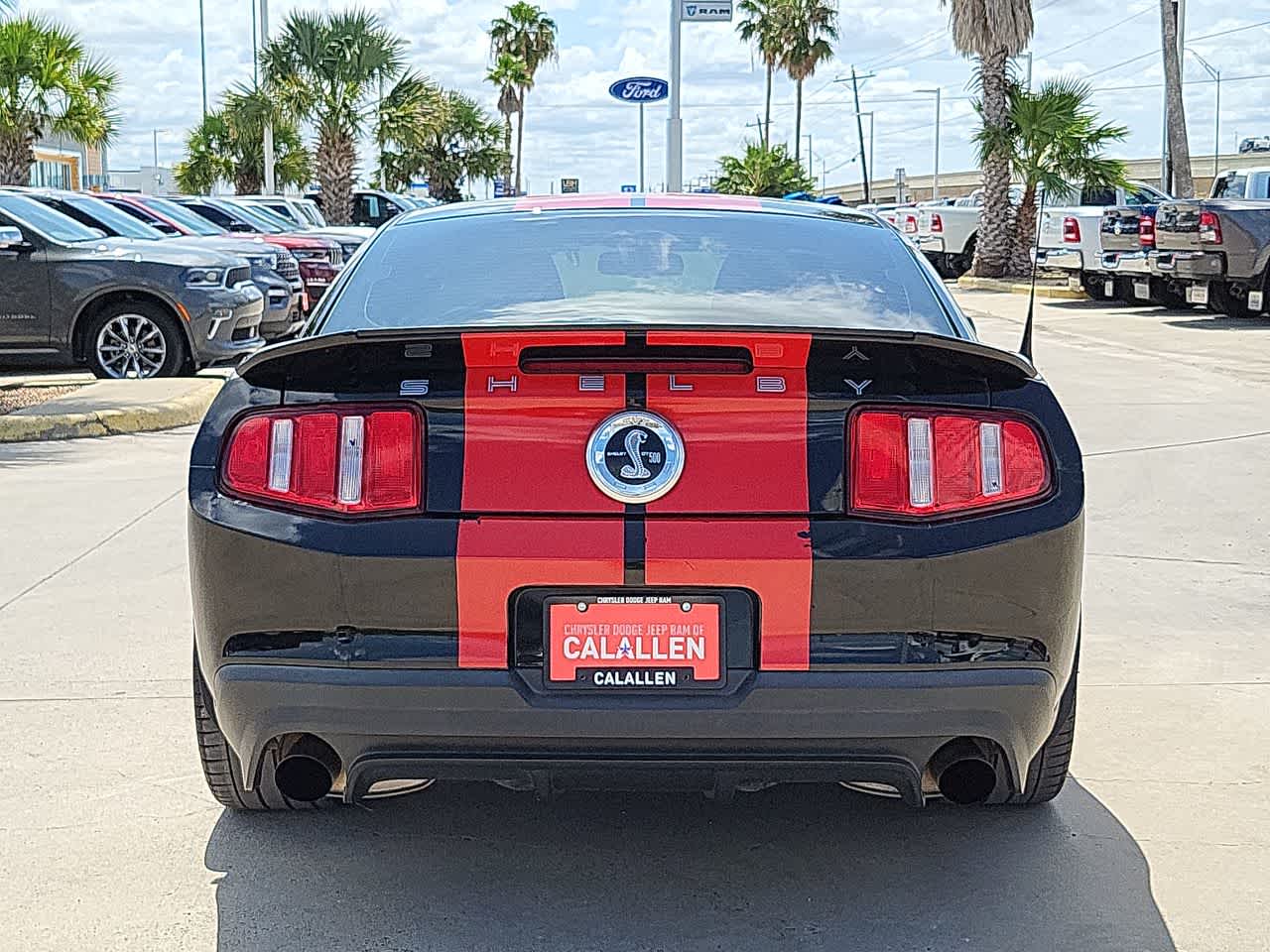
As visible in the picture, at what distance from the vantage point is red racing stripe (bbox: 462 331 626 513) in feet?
10.7

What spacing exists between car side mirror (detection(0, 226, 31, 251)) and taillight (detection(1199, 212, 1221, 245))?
13062mm

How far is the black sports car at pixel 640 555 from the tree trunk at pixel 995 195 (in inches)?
1118

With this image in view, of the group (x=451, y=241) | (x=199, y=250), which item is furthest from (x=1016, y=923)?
(x=199, y=250)

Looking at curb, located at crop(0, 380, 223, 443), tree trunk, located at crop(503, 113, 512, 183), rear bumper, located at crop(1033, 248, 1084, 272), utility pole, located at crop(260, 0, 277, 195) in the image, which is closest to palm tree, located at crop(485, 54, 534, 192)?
tree trunk, located at crop(503, 113, 512, 183)

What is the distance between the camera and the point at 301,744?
3516 mm

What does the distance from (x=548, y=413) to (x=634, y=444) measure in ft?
0.58

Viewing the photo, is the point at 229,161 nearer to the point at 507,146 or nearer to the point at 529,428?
the point at 507,146

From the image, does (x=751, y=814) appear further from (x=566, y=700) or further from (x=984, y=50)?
(x=984, y=50)

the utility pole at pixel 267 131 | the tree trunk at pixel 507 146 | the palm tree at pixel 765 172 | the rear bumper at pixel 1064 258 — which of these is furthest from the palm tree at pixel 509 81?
the rear bumper at pixel 1064 258

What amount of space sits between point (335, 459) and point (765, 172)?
51.1m

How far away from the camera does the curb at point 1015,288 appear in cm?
2783

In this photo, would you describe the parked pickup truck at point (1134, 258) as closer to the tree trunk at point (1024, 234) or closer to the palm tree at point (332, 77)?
the tree trunk at point (1024, 234)

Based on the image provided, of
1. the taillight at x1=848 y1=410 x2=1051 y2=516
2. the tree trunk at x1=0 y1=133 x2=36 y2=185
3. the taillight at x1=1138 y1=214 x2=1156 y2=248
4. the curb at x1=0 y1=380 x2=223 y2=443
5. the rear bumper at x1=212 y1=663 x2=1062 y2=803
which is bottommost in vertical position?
the rear bumper at x1=212 y1=663 x2=1062 y2=803

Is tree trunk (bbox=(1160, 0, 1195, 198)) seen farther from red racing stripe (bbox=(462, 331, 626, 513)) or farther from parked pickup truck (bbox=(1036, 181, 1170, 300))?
red racing stripe (bbox=(462, 331, 626, 513))
